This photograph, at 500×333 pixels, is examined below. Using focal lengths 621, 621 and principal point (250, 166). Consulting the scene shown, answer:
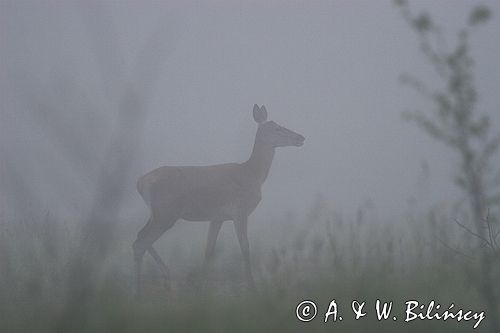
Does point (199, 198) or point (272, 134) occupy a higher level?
point (272, 134)

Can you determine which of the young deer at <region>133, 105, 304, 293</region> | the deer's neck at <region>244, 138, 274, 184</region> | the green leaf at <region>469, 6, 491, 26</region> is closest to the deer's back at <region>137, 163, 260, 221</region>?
the young deer at <region>133, 105, 304, 293</region>

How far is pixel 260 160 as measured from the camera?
11.1 metres

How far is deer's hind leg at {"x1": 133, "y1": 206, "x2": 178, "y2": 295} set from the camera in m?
9.35

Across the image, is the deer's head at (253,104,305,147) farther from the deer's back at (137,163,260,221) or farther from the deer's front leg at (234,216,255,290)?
the deer's front leg at (234,216,255,290)

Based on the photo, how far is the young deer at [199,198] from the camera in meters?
9.67

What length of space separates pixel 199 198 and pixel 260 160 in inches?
61.7

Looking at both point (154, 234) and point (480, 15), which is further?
point (154, 234)

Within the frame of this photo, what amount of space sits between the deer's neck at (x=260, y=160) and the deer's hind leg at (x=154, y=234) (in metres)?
1.81

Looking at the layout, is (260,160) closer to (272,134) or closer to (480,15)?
(272,134)

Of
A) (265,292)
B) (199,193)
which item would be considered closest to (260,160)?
(199,193)

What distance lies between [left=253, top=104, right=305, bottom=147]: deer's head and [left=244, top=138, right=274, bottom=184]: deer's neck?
0.10 meters

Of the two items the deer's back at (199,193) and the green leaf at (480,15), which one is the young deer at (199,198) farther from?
the green leaf at (480,15)

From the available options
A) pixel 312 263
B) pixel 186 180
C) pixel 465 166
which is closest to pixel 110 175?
pixel 465 166

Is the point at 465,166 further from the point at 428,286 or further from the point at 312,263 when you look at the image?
the point at 312,263
